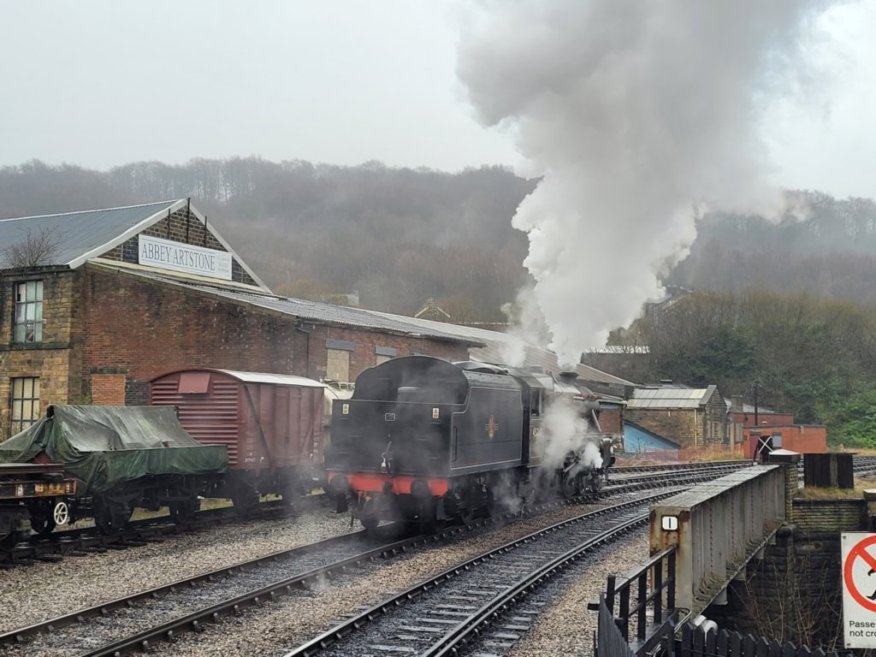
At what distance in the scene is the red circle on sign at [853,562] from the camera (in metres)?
8.55

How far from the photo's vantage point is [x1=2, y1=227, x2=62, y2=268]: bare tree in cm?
2904

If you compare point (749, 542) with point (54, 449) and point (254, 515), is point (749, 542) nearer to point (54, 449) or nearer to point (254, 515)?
point (254, 515)

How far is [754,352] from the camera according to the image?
65750mm

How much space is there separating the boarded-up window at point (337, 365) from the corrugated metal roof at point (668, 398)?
31.9 metres

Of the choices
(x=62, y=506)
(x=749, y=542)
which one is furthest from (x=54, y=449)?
(x=749, y=542)

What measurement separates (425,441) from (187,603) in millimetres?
5798

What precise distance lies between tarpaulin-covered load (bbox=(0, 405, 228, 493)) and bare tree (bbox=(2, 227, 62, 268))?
13124mm

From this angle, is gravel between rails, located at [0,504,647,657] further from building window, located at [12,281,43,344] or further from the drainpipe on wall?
building window, located at [12,281,43,344]

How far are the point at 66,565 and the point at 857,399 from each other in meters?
58.3

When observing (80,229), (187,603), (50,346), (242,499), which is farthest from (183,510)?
(80,229)

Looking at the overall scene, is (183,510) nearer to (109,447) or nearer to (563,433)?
(109,447)

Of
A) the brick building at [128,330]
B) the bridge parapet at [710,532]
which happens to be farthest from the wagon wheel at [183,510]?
the bridge parapet at [710,532]

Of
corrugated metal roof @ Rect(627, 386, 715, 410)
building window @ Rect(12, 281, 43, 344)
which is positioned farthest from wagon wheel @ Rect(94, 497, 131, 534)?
corrugated metal roof @ Rect(627, 386, 715, 410)

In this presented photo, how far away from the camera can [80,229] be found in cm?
3184
